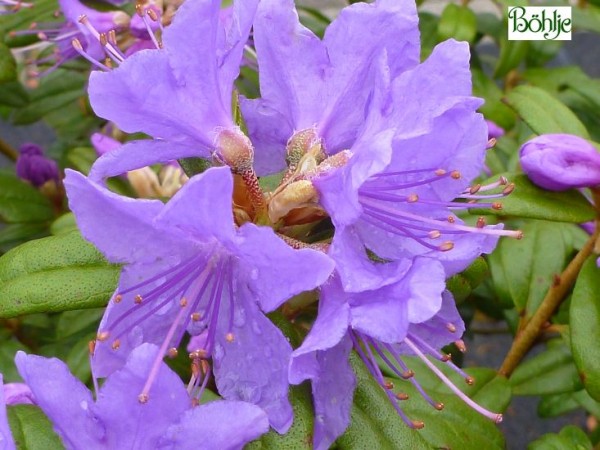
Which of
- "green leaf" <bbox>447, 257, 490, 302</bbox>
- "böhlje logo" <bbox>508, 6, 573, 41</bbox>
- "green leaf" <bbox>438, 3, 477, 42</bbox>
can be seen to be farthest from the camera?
"green leaf" <bbox>438, 3, 477, 42</bbox>

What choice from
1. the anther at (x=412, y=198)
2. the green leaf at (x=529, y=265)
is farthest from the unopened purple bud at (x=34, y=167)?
the anther at (x=412, y=198)

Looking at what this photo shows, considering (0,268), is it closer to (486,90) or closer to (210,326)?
(210,326)

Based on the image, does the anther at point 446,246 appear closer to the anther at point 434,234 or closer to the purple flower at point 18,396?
the anther at point 434,234

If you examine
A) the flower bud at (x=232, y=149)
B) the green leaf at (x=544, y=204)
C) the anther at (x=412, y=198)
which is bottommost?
the green leaf at (x=544, y=204)

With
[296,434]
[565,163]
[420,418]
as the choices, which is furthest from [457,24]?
[296,434]

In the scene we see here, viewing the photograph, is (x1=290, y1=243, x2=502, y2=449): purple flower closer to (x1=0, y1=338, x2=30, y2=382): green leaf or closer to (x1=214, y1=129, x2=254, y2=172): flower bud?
(x1=214, y1=129, x2=254, y2=172): flower bud

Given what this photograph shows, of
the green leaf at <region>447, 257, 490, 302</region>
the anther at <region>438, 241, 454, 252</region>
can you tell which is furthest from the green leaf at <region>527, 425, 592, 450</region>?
the anther at <region>438, 241, 454, 252</region>
